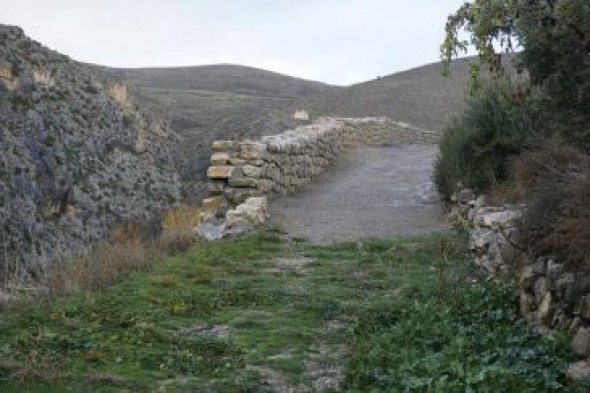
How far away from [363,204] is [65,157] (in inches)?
422

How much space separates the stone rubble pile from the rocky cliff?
456 inches

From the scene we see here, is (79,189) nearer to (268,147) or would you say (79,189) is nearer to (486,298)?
(268,147)

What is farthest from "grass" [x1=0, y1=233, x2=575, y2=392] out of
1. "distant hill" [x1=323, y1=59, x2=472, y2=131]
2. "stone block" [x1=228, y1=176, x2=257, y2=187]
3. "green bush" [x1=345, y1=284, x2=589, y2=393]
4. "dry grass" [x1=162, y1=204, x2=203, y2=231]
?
"distant hill" [x1=323, y1=59, x2=472, y2=131]

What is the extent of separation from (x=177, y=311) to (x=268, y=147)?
7.73 meters

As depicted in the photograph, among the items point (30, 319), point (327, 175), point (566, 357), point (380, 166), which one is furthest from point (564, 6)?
point (380, 166)

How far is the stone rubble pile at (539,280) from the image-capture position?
203 inches

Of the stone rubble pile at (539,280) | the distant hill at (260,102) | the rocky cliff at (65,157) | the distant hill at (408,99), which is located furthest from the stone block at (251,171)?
the distant hill at (408,99)

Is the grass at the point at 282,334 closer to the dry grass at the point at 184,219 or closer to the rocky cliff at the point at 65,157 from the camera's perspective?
the dry grass at the point at 184,219

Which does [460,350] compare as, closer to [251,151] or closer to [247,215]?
[247,215]

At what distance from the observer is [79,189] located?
21688 mm

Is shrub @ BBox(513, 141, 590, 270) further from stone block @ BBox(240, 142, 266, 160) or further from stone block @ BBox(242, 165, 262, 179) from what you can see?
stone block @ BBox(240, 142, 266, 160)

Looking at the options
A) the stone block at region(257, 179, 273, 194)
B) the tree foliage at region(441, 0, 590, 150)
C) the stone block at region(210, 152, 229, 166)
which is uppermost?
the tree foliage at region(441, 0, 590, 150)

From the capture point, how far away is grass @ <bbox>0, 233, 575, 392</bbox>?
17.7ft

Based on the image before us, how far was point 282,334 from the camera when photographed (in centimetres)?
692
